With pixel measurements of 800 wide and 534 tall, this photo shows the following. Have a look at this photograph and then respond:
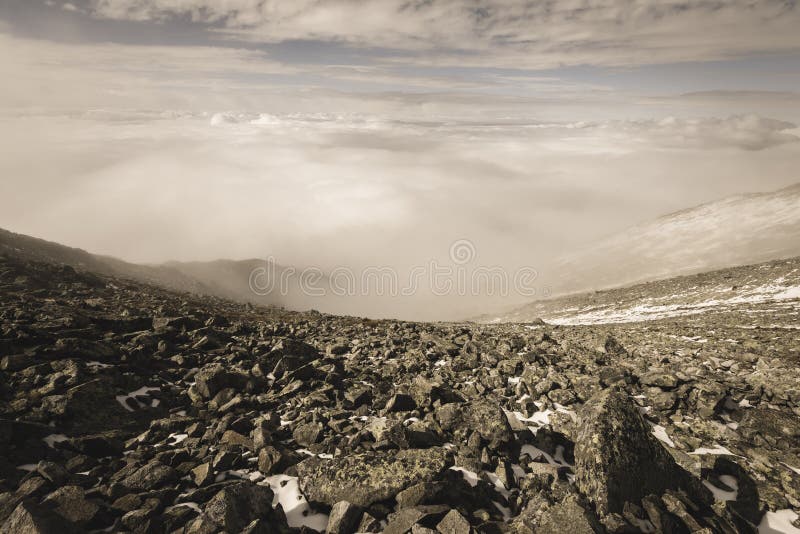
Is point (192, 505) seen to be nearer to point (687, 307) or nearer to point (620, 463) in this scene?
point (620, 463)

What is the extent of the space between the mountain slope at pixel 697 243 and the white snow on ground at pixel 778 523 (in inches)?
5254

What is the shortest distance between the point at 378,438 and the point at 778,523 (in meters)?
9.43

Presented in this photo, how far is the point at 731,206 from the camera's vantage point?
193125mm

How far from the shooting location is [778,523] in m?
8.02

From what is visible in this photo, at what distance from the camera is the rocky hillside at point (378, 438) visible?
7277 millimetres

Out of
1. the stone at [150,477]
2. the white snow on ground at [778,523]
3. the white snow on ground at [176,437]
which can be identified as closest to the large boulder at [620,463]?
the white snow on ground at [778,523]

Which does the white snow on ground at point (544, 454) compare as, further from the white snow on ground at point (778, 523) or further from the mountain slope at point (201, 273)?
the mountain slope at point (201, 273)

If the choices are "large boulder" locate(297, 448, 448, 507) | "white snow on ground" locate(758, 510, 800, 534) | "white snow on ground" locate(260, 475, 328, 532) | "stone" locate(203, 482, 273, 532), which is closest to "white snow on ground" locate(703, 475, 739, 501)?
"white snow on ground" locate(758, 510, 800, 534)

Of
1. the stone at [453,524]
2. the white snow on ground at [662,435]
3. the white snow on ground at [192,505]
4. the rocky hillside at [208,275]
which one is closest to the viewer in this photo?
the stone at [453,524]

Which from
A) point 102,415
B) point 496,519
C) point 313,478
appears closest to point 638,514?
point 496,519

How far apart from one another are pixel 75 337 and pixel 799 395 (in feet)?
95.8

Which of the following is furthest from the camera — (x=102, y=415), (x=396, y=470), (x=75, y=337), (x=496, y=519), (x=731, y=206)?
(x=731, y=206)

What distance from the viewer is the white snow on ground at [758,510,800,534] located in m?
7.80

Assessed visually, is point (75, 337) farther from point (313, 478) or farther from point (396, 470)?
point (396, 470)
